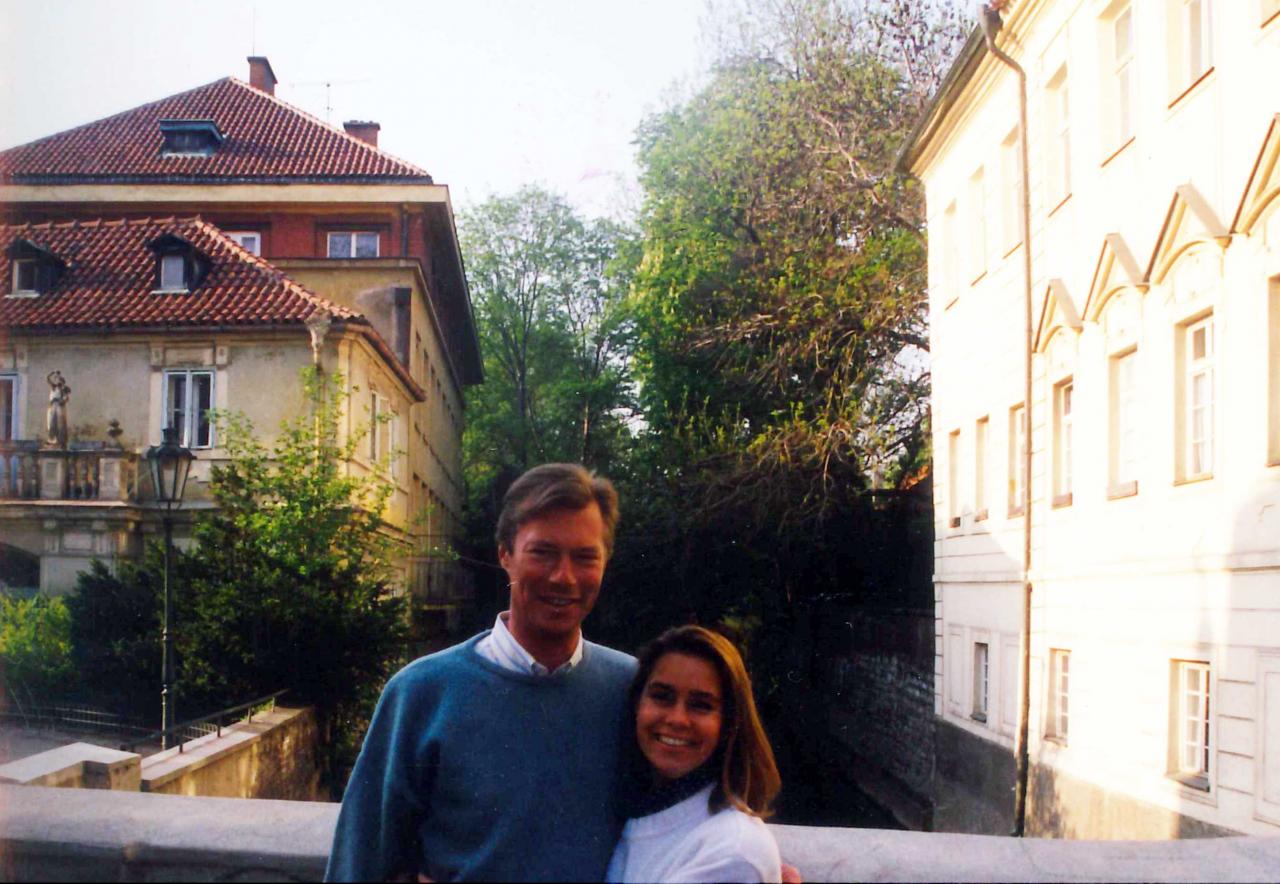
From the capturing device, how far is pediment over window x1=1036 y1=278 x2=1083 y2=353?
3.91 metres

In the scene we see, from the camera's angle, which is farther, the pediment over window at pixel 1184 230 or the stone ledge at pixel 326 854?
the pediment over window at pixel 1184 230

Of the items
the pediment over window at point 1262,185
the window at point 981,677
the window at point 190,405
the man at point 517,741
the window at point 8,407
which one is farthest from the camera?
the pediment over window at point 1262,185

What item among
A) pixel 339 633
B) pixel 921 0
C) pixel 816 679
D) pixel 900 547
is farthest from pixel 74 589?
pixel 921 0

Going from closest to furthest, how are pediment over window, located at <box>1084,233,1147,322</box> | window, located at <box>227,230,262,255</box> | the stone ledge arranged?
1. the stone ledge
2. window, located at <box>227,230,262,255</box>
3. pediment over window, located at <box>1084,233,1147,322</box>

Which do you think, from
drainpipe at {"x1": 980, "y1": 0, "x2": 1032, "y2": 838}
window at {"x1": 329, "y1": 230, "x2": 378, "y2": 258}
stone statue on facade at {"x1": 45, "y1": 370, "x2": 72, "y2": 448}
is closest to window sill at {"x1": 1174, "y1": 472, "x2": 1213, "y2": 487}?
drainpipe at {"x1": 980, "y1": 0, "x2": 1032, "y2": 838}

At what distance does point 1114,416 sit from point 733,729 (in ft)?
10.4

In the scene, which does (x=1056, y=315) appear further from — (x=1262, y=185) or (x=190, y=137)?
(x=190, y=137)

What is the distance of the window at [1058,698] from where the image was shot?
11.5 feet

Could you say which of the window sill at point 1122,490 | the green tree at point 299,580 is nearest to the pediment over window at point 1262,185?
the window sill at point 1122,490

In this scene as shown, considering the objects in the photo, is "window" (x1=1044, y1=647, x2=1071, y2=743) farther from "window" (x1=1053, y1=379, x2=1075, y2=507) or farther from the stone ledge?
the stone ledge

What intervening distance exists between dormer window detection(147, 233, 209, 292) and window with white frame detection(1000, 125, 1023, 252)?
2.12m

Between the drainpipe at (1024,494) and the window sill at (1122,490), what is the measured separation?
0.49 meters

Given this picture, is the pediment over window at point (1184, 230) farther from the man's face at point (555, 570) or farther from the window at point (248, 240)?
the man's face at point (555, 570)

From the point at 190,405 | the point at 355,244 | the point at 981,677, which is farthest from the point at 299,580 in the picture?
the point at 981,677
